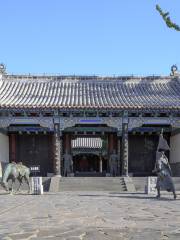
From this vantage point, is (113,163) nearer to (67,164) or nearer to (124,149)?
(124,149)

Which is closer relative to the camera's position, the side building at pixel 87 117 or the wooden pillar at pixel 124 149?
the wooden pillar at pixel 124 149

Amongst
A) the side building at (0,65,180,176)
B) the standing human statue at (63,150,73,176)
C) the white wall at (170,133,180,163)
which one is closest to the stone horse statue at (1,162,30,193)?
the side building at (0,65,180,176)

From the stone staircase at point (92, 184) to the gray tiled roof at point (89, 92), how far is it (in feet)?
12.1

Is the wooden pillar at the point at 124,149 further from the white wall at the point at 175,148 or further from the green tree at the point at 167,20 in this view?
the green tree at the point at 167,20

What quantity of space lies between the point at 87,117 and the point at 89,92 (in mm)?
2703

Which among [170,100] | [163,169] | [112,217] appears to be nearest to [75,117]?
[170,100]

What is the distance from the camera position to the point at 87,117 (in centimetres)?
2280

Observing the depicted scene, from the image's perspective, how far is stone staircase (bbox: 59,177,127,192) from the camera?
19234 millimetres

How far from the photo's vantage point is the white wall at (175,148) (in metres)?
23.0

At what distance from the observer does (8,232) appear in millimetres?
6395

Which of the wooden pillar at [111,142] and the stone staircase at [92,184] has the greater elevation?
the wooden pillar at [111,142]

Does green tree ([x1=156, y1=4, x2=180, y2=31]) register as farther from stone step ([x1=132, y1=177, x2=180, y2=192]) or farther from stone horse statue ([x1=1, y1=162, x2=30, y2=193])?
stone step ([x1=132, y1=177, x2=180, y2=192])

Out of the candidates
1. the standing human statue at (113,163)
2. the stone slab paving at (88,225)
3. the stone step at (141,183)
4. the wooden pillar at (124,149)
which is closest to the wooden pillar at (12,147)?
the standing human statue at (113,163)

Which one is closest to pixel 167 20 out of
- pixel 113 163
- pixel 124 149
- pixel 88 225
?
pixel 88 225
